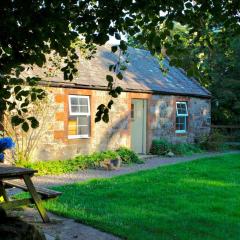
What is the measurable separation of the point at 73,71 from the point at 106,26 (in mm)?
711

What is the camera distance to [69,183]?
10883 millimetres

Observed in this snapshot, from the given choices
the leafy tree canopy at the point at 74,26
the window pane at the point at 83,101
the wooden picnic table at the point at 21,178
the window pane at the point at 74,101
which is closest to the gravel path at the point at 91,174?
the window pane at the point at 74,101

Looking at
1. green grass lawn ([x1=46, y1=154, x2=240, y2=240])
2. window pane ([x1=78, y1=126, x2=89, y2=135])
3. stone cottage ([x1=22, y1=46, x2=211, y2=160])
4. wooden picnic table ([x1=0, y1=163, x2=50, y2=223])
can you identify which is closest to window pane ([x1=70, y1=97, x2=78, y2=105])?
stone cottage ([x1=22, y1=46, x2=211, y2=160])

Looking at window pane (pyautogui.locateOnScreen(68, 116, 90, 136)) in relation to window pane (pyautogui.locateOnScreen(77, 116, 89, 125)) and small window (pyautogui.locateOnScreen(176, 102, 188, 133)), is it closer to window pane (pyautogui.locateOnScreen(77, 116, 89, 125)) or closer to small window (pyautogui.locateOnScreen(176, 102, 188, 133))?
window pane (pyautogui.locateOnScreen(77, 116, 89, 125))

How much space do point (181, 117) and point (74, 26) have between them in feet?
54.5

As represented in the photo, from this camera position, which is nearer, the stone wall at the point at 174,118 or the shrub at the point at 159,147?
the shrub at the point at 159,147

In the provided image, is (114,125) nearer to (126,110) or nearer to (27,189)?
(126,110)

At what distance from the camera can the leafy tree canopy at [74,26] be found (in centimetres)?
343

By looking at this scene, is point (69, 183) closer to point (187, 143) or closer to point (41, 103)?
point (41, 103)

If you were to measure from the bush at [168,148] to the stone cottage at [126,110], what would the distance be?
0.29 meters

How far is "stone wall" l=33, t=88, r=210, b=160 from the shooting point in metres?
14.1

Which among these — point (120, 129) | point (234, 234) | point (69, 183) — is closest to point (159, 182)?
point (69, 183)

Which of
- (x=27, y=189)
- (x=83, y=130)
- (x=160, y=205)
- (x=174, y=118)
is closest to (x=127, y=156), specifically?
(x=83, y=130)

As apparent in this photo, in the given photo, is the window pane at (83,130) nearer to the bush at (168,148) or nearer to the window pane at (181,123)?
the bush at (168,148)
